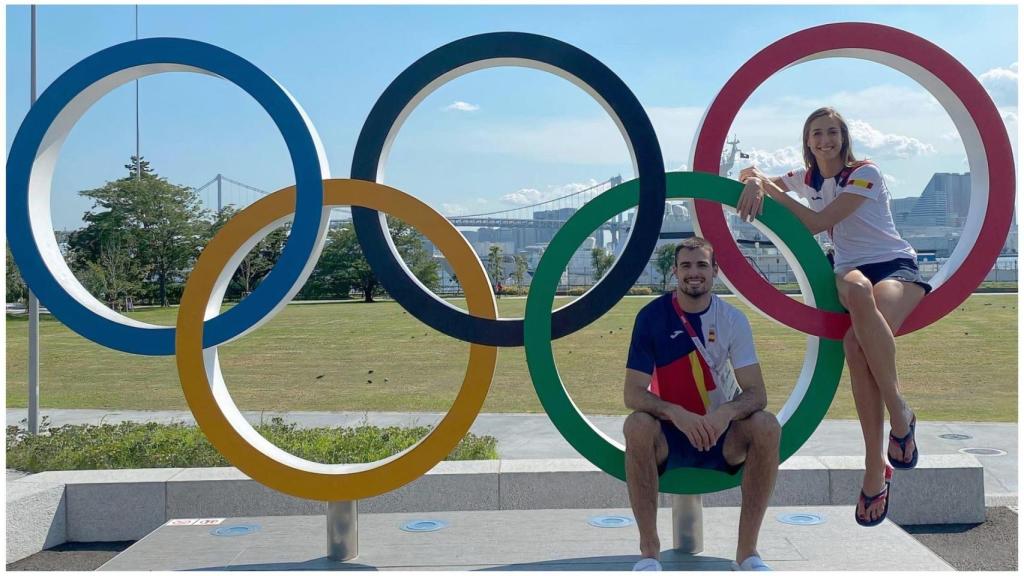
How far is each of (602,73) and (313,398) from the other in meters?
10.4

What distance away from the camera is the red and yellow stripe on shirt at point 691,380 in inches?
198

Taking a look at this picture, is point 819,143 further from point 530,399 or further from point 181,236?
point 181,236

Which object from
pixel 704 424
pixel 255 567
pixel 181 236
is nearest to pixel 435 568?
pixel 255 567

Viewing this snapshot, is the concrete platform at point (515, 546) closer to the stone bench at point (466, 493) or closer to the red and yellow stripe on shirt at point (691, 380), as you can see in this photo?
the stone bench at point (466, 493)

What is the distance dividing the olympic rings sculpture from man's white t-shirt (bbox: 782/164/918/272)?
18 cm

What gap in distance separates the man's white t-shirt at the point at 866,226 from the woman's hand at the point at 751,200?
1.44ft

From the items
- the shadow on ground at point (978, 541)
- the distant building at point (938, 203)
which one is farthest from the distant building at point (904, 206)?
the shadow on ground at point (978, 541)

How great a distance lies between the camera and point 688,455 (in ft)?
16.4

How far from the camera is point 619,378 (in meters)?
16.2

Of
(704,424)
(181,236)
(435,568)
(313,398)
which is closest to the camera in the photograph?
(704,424)

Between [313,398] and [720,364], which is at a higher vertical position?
[720,364]

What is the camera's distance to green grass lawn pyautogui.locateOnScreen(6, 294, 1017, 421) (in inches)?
521

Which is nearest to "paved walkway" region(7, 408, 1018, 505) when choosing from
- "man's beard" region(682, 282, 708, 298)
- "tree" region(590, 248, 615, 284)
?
"man's beard" region(682, 282, 708, 298)

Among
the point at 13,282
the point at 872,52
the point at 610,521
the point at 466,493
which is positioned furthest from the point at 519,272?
the point at 872,52
